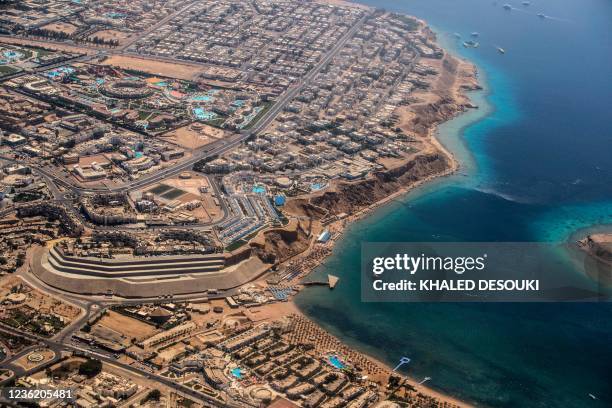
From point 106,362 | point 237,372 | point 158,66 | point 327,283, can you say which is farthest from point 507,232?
point 158,66

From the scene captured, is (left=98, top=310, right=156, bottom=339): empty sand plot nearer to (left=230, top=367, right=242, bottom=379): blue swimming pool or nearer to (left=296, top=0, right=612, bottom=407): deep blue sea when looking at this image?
(left=230, top=367, right=242, bottom=379): blue swimming pool

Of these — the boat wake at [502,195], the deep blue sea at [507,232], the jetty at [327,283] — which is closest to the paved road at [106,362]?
the deep blue sea at [507,232]

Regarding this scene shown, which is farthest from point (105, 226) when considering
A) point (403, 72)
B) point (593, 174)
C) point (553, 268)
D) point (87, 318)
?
point (403, 72)

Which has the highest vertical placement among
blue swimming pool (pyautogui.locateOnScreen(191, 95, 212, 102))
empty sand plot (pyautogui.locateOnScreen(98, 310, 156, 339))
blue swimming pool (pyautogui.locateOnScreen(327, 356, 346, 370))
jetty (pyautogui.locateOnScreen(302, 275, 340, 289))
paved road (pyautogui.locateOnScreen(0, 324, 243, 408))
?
blue swimming pool (pyautogui.locateOnScreen(191, 95, 212, 102))

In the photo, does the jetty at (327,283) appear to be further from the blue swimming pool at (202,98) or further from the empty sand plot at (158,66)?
Result: the empty sand plot at (158,66)

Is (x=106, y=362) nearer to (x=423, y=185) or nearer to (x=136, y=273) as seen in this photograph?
(x=136, y=273)

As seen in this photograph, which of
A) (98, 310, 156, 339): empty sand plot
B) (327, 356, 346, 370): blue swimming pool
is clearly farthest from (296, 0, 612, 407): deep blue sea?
(98, 310, 156, 339): empty sand plot
